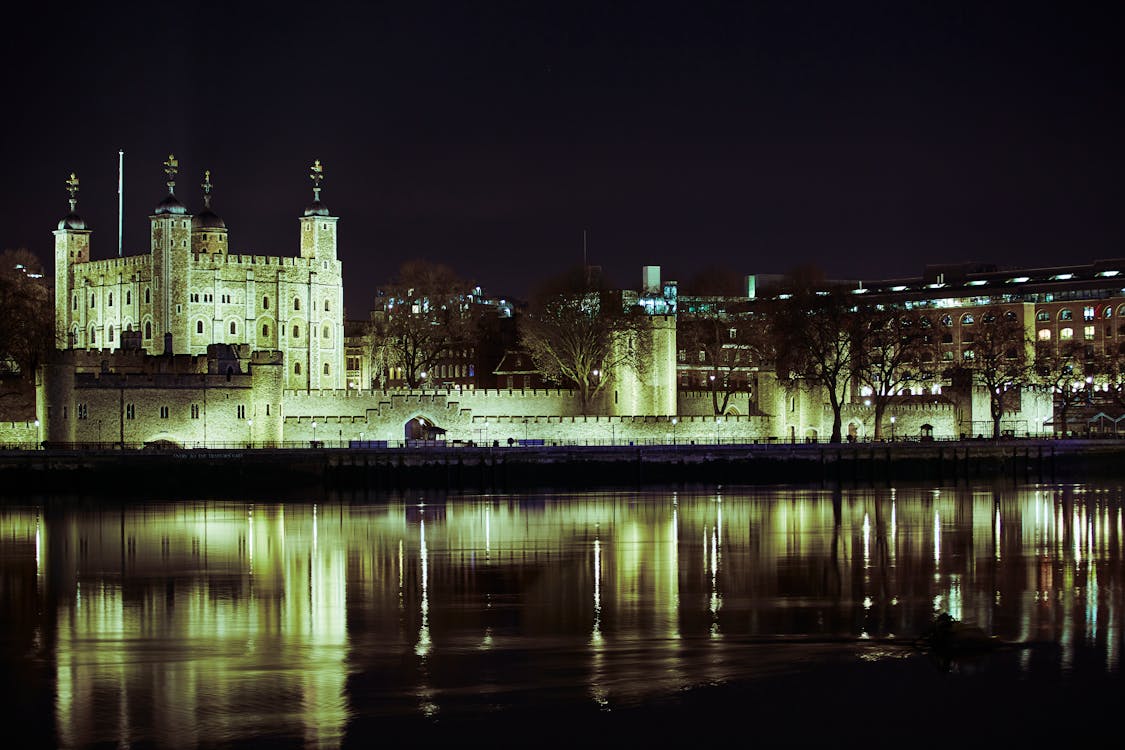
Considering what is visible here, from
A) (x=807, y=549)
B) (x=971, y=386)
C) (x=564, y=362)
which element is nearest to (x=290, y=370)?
(x=564, y=362)

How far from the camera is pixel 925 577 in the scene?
31875mm

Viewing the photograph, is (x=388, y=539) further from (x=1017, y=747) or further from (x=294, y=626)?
(x=1017, y=747)

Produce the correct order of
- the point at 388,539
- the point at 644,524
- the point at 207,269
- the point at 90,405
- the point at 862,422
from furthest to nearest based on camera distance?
the point at 207,269 < the point at 862,422 < the point at 90,405 < the point at 644,524 < the point at 388,539

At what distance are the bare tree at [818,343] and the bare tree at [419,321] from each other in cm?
2116

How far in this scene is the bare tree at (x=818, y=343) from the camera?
81.6 m

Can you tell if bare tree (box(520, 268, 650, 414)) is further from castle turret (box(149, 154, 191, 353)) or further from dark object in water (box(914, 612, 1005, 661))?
dark object in water (box(914, 612, 1005, 661))

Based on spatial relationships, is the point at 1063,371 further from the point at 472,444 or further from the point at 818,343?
the point at 472,444

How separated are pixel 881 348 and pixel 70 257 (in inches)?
1807

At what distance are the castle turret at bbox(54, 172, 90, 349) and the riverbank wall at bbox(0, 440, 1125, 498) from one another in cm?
3694

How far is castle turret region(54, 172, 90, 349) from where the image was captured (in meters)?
96.2

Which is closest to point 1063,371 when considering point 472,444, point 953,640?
point 472,444

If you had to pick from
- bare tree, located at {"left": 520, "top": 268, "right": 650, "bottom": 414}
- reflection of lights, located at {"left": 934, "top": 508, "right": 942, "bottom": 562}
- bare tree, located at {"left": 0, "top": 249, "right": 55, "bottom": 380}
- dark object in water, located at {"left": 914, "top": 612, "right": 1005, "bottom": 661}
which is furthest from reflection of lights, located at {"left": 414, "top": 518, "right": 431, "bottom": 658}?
bare tree, located at {"left": 520, "top": 268, "right": 650, "bottom": 414}

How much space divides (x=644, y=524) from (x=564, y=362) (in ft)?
139

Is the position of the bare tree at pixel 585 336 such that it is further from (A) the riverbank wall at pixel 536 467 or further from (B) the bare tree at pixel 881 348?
(A) the riverbank wall at pixel 536 467
